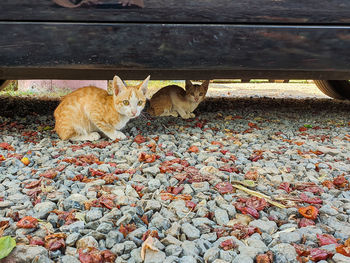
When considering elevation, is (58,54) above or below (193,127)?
above

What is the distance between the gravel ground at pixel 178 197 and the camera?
1185 millimetres

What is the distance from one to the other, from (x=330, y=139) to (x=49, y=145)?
2.44 metres

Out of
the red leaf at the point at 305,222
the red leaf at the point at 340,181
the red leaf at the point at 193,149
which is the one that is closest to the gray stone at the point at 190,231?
the red leaf at the point at 305,222

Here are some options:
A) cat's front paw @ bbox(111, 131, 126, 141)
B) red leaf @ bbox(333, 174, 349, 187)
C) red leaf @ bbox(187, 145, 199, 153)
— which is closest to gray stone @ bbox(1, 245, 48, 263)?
red leaf @ bbox(187, 145, 199, 153)

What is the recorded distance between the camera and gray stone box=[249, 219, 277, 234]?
1.33 m

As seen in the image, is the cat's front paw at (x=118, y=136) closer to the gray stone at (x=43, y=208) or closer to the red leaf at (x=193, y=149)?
the red leaf at (x=193, y=149)

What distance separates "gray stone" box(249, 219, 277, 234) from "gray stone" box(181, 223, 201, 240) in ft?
0.81

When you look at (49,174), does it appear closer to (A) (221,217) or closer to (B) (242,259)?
(A) (221,217)

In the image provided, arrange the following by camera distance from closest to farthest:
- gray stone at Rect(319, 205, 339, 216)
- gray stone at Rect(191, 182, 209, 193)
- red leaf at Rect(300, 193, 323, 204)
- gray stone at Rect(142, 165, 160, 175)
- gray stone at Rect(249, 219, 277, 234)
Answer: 1. gray stone at Rect(249, 219, 277, 234)
2. gray stone at Rect(319, 205, 339, 216)
3. red leaf at Rect(300, 193, 323, 204)
4. gray stone at Rect(191, 182, 209, 193)
5. gray stone at Rect(142, 165, 160, 175)

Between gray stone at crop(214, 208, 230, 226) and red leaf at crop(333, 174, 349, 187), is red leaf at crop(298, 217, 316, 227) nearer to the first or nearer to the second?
gray stone at crop(214, 208, 230, 226)

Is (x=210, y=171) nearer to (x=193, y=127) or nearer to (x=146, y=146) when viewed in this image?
(x=146, y=146)

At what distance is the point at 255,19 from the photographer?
2498 mm

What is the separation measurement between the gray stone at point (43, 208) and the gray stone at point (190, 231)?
0.60m

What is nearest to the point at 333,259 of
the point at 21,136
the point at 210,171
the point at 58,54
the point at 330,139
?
the point at 210,171
